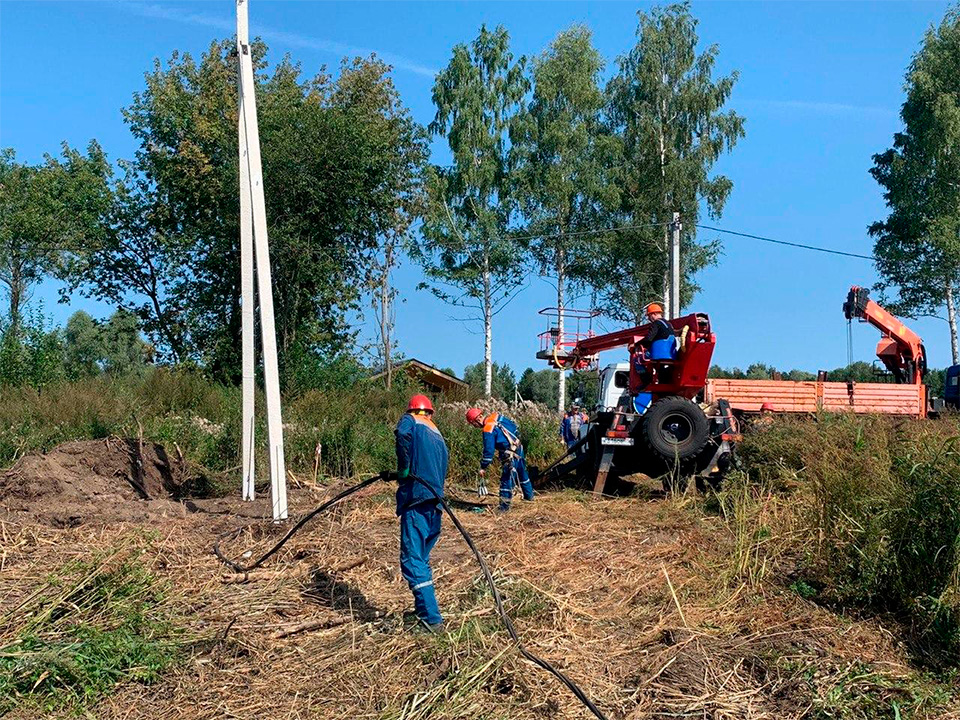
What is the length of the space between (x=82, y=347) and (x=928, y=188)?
3163 centimetres

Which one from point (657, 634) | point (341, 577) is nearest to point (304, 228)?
point (341, 577)

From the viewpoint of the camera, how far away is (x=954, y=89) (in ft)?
104

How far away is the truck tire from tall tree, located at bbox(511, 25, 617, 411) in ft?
67.9

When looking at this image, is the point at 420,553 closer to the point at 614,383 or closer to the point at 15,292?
the point at 614,383

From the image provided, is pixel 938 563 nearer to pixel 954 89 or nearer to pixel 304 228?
pixel 304 228

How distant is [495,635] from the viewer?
6.39 meters

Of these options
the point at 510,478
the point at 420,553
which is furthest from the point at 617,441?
the point at 420,553

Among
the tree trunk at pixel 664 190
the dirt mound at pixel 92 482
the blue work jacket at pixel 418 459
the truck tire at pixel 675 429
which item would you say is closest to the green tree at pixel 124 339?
the tree trunk at pixel 664 190

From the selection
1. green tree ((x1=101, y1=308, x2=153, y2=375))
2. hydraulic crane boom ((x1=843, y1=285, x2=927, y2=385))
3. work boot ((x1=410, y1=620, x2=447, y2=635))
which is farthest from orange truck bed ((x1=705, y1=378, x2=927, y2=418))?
green tree ((x1=101, y1=308, x2=153, y2=375))

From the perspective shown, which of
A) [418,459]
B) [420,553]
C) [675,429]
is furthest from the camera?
[675,429]

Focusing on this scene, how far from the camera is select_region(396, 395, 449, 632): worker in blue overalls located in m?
6.77

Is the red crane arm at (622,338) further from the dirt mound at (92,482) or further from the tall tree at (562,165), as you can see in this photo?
the tall tree at (562,165)

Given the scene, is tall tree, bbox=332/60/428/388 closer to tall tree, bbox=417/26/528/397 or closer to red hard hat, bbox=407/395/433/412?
tall tree, bbox=417/26/528/397

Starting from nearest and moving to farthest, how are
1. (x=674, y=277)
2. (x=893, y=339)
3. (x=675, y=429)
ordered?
(x=675, y=429), (x=893, y=339), (x=674, y=277)
